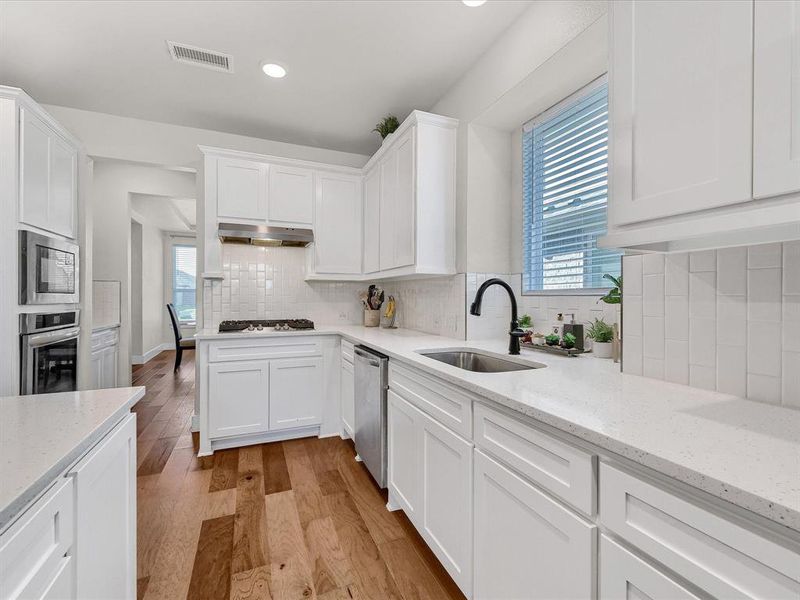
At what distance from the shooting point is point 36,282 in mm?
2377

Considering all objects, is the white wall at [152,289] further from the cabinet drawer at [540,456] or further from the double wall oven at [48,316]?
the cabinet drawer at [540,456]

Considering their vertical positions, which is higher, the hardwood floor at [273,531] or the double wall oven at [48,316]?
the double wall oven at [48,316]

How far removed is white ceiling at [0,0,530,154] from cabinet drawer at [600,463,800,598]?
7.36 feet

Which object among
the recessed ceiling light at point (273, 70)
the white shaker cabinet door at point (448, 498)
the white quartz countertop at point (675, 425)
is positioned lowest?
the white shaker cabinet door at point (448, 498)

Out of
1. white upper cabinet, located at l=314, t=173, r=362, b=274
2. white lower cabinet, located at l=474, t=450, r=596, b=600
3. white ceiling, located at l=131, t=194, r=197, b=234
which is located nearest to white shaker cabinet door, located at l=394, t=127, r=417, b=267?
white upper cabinet, located at l=314, t=173, r=362, b=274

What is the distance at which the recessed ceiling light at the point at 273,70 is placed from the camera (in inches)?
97.2

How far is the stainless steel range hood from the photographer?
2996mm

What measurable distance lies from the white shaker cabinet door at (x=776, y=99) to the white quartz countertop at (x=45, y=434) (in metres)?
1.53

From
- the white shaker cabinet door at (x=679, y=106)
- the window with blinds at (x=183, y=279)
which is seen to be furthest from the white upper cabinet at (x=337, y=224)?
the window with blinds at (x=183, y=279)

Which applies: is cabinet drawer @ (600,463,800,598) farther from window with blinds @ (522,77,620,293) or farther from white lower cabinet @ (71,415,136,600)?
window with blinds @ (522,77,620,293)

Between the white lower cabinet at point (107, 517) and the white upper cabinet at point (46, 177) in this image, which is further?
the white upper cabinet at point (46, 177)

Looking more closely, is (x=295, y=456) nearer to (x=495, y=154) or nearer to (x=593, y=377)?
(x=593, y=377)

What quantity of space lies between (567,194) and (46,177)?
137 inches

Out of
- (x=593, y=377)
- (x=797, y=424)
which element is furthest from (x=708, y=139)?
(x=593, y=377)
